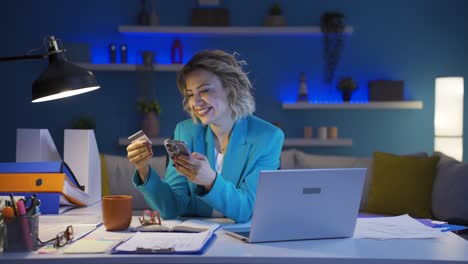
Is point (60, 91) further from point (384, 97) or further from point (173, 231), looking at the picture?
point (384, 97)

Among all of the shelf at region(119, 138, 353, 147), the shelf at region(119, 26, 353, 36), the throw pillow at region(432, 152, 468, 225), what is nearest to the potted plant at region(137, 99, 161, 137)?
the shelf at region(119, 138, 353, 147)

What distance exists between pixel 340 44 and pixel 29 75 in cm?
272

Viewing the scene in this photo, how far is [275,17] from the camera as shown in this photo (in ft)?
16.9

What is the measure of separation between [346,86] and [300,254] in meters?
3.91

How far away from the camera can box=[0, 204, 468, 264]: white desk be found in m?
1.38

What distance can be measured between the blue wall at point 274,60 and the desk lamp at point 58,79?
342cm

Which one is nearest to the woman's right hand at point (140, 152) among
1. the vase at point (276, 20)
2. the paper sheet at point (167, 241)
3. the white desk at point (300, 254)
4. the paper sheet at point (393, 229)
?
the paper sheet at point (167, 241)

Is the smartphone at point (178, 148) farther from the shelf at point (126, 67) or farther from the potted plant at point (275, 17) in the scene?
the potted plant at point (275, 17)

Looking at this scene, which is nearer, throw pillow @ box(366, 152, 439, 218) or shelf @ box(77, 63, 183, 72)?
throw pillow @ box(366, 152, 439, 218)

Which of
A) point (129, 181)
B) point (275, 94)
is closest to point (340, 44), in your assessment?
point (275, 94)

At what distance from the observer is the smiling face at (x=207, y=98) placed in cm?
224

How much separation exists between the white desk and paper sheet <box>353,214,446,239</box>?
0.29ft

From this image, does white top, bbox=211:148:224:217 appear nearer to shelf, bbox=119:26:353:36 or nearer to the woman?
the woman

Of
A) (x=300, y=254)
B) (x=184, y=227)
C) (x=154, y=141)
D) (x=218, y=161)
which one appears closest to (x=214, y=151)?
(x=218, y=161)
